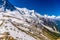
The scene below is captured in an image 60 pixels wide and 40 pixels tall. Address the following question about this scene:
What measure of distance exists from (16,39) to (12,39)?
20.9 ft

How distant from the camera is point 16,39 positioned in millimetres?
161250

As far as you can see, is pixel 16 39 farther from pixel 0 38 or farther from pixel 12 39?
pixel 0 38

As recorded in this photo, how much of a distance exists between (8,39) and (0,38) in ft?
28.1

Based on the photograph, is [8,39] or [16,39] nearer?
[8,39]

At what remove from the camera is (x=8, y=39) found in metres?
149

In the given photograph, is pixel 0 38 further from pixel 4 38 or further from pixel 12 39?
pixel 12 39

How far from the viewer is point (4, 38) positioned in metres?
146

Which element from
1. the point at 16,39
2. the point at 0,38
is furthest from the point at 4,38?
the point at 16,39

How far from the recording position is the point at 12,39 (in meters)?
156

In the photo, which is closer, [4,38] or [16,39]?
[4,38]

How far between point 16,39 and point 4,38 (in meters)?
18.2

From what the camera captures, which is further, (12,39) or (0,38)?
(12,39)

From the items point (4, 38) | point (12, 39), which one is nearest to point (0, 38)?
point (4, 38)

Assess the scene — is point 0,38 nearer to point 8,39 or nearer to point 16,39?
point 8,39
